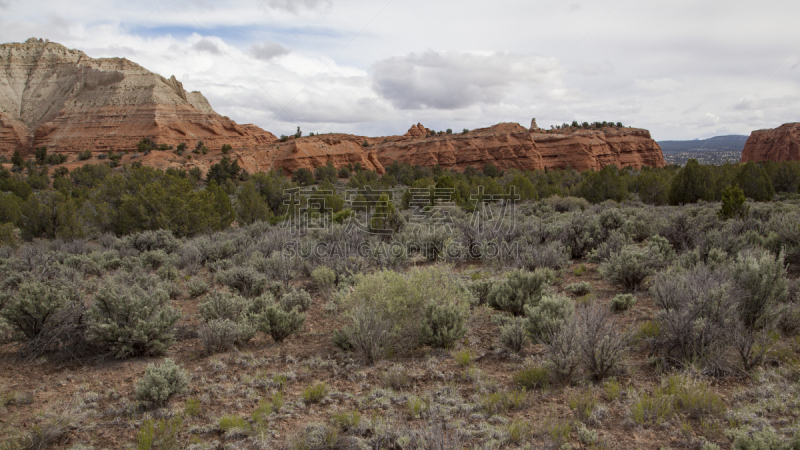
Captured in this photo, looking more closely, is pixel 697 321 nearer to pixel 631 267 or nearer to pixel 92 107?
pixel 631 267

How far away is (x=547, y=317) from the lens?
445 centimetres

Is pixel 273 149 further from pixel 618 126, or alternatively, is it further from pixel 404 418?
pixel 618 126

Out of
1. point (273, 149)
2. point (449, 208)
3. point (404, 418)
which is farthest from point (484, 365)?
point (273, 149)

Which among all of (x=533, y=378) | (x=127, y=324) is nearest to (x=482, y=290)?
(x=533, y=378)

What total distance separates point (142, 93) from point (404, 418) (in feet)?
273

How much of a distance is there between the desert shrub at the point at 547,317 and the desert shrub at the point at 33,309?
6239 mm

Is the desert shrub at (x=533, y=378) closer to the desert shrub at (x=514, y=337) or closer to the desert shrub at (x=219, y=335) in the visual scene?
the desert shrub at (x=514, y=337)

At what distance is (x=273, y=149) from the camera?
200 ft

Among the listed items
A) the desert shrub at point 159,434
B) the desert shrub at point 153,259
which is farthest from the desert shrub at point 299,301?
the desert shrub at point 153,259

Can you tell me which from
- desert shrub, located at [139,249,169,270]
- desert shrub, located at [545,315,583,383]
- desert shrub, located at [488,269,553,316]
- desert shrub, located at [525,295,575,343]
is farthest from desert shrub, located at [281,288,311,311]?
desert shrub, located at [139,249,169,270]

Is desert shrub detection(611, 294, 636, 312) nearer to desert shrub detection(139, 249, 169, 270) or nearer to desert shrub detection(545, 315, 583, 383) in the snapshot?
desert shrub detection(545, 315, 583, 383)

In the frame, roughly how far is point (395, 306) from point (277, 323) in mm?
1700

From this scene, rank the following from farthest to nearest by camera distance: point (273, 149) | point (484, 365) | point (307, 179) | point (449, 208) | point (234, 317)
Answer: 1. point (273, 149)
2. point (307, 179)
3. point (449, 208)
4. point (234, 317)
5. point (484, 365)

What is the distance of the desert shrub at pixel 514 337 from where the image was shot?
4648 millimetres
